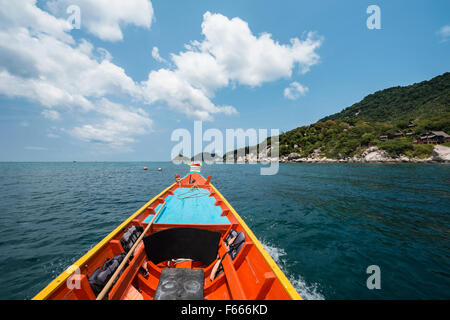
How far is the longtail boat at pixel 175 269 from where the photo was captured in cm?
221

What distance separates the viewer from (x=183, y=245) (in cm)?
336

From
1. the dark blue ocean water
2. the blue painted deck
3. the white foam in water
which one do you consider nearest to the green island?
the dark blue ocean water

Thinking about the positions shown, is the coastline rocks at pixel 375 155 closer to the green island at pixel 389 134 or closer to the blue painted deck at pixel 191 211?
the green island at pixel 389 134

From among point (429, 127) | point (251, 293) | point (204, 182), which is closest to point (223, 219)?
point (251, 293)

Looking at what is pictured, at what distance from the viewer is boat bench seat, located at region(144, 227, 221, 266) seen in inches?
128

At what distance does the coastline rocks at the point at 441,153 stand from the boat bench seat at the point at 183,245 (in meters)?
66.0

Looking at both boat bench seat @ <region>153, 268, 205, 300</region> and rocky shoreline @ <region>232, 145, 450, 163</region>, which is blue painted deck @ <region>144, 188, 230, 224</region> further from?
rocky shoreline @ <region>232, 145, 450, 163</region>

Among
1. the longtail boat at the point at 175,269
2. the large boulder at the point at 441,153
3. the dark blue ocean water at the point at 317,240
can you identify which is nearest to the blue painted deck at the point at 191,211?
the longtail boat at the point at 175,269

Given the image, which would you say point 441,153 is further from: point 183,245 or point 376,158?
point 183,245

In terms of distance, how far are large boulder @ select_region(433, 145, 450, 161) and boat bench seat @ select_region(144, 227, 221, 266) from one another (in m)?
66.0
